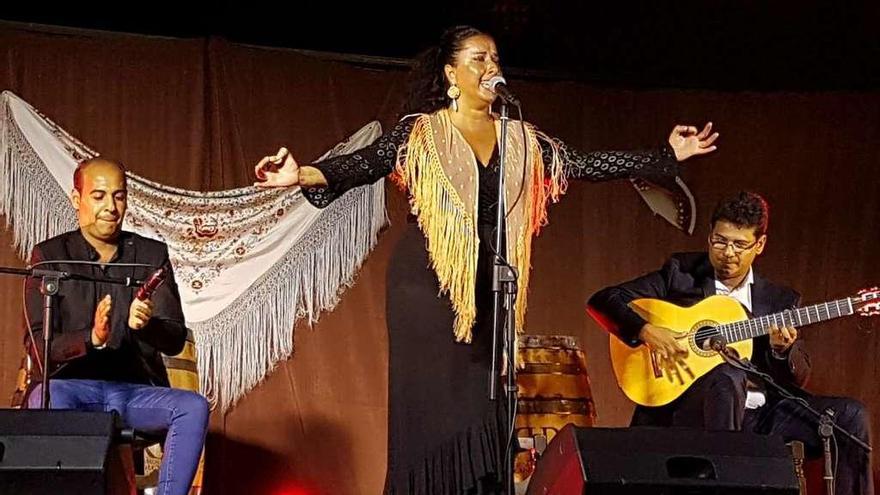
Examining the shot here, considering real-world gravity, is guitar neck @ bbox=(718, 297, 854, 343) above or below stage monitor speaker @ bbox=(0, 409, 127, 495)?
above

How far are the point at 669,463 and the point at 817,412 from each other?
3.61 feet

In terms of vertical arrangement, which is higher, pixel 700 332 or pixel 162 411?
pixel 700 332

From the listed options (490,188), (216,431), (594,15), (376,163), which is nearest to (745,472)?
(490,188)

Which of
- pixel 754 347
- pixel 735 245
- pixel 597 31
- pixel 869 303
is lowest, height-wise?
pixel 754 347

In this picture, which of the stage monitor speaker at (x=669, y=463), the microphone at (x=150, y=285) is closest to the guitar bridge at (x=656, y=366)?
the stage monitor speaker at (x=669, y=463)

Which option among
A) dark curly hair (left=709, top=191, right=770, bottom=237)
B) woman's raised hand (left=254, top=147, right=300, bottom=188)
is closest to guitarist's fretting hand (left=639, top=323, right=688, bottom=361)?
dark curly hair (left=709, top=191, right=770, bottom=237)

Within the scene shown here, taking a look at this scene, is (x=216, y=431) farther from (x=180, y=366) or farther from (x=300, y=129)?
(x=300, y=129)

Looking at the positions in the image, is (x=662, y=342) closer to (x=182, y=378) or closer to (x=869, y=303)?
(x=869, y=303)

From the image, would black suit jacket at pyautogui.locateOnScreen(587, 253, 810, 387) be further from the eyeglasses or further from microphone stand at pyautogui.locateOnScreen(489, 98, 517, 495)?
microphone stand at pyautogui.locateOnScreen(489, 98, 517, 495)

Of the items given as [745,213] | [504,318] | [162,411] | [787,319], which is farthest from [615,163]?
[162,411]

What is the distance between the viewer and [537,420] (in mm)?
3844

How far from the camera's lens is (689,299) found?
3.99 m

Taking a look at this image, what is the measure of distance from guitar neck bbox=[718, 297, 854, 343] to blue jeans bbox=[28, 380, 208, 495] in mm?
1673

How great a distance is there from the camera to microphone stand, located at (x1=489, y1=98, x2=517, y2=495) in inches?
111
